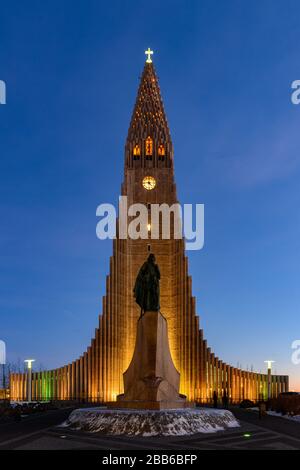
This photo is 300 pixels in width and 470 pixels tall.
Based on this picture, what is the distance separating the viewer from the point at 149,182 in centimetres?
6506

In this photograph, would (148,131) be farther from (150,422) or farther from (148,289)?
(150,422)

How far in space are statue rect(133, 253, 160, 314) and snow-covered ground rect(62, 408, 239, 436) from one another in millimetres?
Result: 5310

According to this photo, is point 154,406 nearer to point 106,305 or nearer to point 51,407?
point 51,407

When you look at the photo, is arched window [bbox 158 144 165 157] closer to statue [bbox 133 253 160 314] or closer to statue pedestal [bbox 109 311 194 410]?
statue [bbox 133 253 160 314]

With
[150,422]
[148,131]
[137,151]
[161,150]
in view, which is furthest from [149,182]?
[150,422]

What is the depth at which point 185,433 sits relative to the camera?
67.0 feet

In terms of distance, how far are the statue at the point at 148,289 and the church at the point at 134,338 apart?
109 feet

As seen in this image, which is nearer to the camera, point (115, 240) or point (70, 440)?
point (70, 440)

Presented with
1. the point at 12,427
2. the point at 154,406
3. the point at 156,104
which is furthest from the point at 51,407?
the point at 156,104

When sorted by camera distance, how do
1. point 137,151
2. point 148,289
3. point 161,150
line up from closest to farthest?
point 148,289 < point 137,151 < point 161,150

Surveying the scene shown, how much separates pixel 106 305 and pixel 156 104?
77.3 ft

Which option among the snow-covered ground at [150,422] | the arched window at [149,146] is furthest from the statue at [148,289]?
the arched window at [149,146]

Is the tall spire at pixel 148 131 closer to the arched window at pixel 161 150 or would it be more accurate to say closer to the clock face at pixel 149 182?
the arched window at pixel 161 150

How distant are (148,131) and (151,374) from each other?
151 feet
